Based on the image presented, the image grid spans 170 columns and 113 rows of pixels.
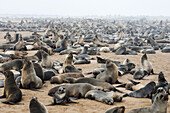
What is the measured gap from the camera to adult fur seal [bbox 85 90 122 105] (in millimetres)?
5195

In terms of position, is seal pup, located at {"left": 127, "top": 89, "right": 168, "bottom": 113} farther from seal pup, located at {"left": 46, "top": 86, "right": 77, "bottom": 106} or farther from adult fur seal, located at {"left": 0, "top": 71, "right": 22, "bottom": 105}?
adult fur seal, located at {"left": 0, "top": 71, "right": 22, "bottom": 105}

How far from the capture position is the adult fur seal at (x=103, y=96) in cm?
520

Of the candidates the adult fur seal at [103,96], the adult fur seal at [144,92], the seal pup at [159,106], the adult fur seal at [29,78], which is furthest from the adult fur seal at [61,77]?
the seal pup at [159,106]

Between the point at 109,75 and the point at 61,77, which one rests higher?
the point at 109,75

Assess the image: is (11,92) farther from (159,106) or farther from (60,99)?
(159,106)

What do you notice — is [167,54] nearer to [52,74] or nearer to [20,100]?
[52,74]

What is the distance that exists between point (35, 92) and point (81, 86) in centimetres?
110

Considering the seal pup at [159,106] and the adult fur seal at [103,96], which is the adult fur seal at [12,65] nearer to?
the adult fur seal at [103,96]

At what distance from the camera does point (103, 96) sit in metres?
5.35

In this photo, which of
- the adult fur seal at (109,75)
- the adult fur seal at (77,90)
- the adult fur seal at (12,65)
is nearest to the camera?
the adult fur seal at (77,90)

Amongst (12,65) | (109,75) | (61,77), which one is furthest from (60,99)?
(12,65)

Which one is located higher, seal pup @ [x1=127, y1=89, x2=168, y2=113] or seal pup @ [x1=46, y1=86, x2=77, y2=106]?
seal pup @ [x1=127, y1=89, x2=168, y2=113]

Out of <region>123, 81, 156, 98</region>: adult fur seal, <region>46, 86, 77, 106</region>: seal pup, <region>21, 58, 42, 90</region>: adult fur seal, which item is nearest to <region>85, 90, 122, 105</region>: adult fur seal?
<region>123, 81, 156, 98</region>: adult fur seal

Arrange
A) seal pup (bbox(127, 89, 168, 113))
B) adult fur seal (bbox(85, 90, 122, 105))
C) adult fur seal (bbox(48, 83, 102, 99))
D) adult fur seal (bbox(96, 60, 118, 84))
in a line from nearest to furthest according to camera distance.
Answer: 1. seal pup (bbox(127, 89, 168, 113))
2. adult fur seal (bbox(85, 90, 122, 105))
3. adult fur seal (bbox(48, 83, 102, 99))
4. adult fur seal (bbox(96, 60, 118, 84))
